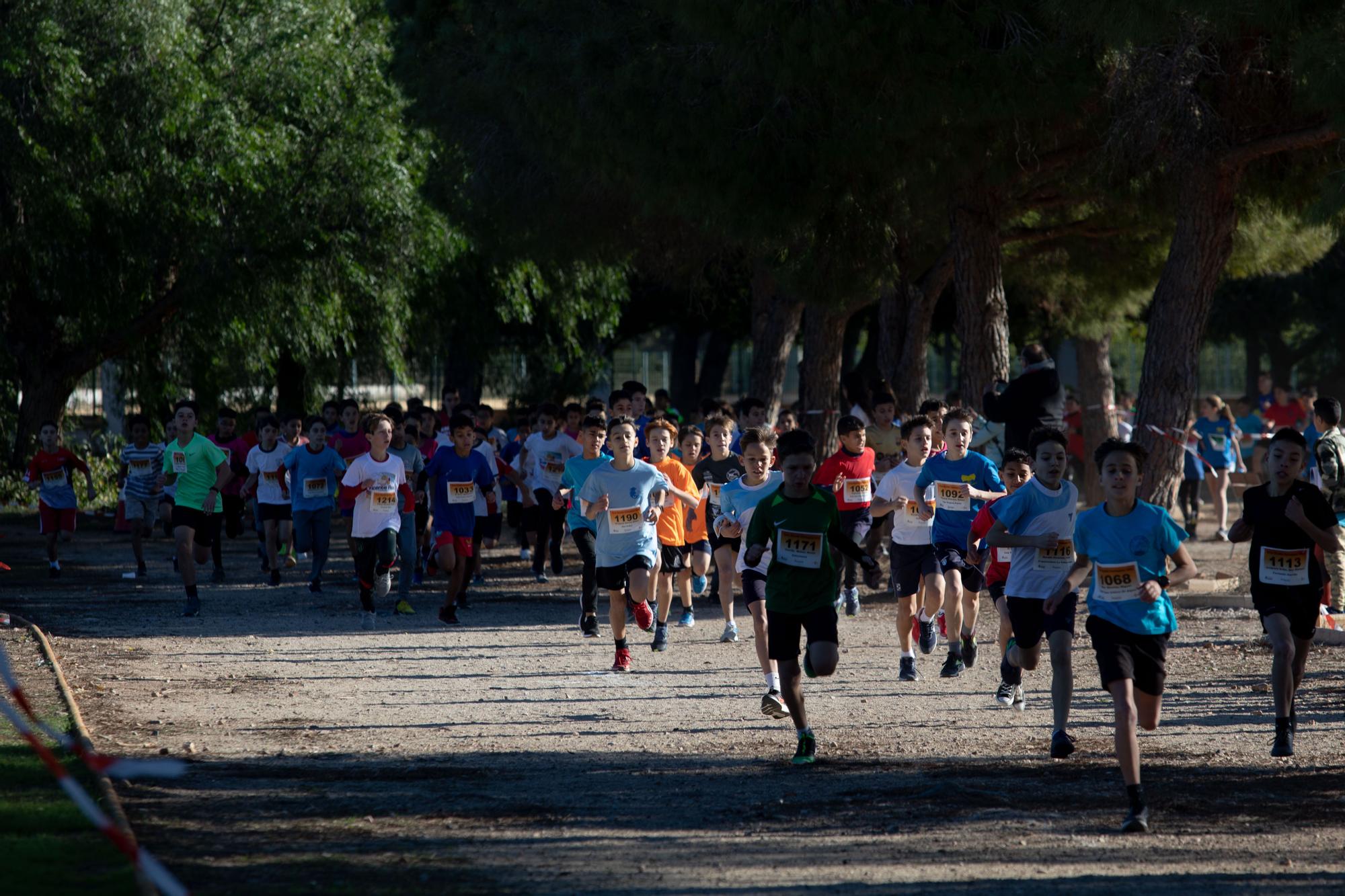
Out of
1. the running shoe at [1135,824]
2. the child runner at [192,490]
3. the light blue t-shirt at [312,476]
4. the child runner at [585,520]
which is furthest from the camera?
the light blue t-shirt at [312,476]

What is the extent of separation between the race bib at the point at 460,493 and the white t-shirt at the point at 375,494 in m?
0.42

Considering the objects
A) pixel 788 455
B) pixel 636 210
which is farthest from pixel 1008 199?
pixel 788 455

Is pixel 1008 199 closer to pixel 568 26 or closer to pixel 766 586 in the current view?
pixel 568 26

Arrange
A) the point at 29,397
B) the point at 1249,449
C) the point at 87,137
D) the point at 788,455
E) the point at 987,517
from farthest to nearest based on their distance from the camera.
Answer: the point at 1249,449
the point at 29,397
the point at 87,137
the point at 987,517
the point at 788,455

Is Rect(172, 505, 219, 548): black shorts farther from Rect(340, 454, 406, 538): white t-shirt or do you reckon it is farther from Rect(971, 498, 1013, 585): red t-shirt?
Rect(971, 498, 1013, 585): red t-shirt

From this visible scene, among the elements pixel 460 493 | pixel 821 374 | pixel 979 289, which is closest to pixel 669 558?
pixel 460 493

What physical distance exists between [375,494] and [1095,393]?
17.0 m

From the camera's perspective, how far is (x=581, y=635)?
1271cm

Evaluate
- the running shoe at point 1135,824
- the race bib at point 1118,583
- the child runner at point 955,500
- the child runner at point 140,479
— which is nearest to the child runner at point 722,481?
the child runner at point 955,500

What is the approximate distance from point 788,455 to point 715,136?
19.6 ft

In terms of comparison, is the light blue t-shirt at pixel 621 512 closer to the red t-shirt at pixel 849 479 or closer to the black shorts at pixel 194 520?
the red t-shirt at pixel 849 479

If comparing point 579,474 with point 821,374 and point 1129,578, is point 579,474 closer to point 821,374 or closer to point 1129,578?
point 1129,578

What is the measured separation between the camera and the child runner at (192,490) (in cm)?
1361

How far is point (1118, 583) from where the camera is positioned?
6.86 metres
